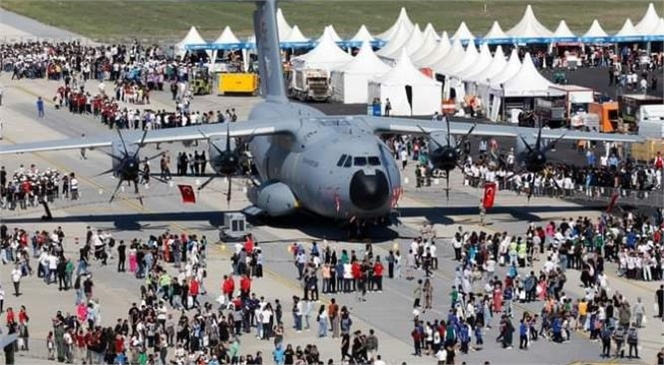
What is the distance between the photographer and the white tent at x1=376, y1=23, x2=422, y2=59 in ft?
370

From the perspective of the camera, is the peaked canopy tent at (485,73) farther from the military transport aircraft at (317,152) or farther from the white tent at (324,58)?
the military transport aircraft at (317,152)

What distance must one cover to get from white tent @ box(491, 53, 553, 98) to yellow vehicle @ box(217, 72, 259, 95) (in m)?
18.1

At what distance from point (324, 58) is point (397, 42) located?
702 cm

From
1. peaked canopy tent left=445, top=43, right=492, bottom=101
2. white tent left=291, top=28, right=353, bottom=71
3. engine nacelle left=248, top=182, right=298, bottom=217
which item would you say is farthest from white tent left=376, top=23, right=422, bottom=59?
engine nacelle left=248, top=182, right=298, bottom=217

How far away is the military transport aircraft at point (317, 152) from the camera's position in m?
64.7

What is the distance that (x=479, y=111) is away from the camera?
323 ft

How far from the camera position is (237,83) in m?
109

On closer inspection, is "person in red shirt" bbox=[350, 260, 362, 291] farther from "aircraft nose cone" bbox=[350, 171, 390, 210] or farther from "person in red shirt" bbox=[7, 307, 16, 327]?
"person in red shirt" bbox=[7, 307, 16, 327]

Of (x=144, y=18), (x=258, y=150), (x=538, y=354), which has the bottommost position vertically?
(x=538, y=354)

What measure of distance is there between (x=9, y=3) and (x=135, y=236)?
102 metres

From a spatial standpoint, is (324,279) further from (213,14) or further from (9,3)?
(9,3)

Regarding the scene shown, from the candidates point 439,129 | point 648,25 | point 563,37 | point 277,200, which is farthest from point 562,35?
point 277,200

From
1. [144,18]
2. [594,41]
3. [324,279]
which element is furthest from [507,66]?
[144,18]

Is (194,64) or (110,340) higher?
(194,64)
